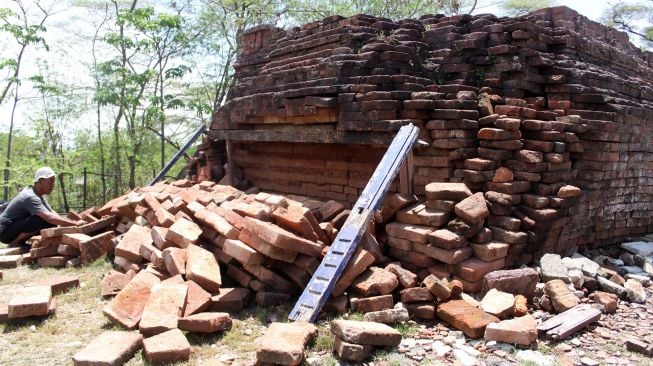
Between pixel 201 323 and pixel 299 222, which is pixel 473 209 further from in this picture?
pixel 201 323

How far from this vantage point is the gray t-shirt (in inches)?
243

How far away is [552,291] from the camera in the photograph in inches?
149

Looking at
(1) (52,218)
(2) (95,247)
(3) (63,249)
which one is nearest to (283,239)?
(2) (95,247)

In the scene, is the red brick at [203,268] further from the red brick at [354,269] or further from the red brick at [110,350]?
the red brick at [354,269]

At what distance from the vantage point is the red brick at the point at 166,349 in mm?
2990

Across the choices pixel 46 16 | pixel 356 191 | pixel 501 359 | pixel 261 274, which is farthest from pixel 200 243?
pixel 46 16

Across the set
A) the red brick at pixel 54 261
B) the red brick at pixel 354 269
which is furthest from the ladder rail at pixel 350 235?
the red brick at pixel 54 261

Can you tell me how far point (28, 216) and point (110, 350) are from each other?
4.14m

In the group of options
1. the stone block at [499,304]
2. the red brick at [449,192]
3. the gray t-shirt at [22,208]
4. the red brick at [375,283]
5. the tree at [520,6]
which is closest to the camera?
the stone block at [499,304]

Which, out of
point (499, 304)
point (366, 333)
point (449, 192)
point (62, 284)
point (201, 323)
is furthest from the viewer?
point (62, 284)

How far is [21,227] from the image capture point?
622cm

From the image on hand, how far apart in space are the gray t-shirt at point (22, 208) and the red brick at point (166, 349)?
13.5ft

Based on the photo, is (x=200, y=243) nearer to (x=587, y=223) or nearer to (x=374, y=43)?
(x=374, y=43)

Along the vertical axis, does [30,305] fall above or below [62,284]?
above
